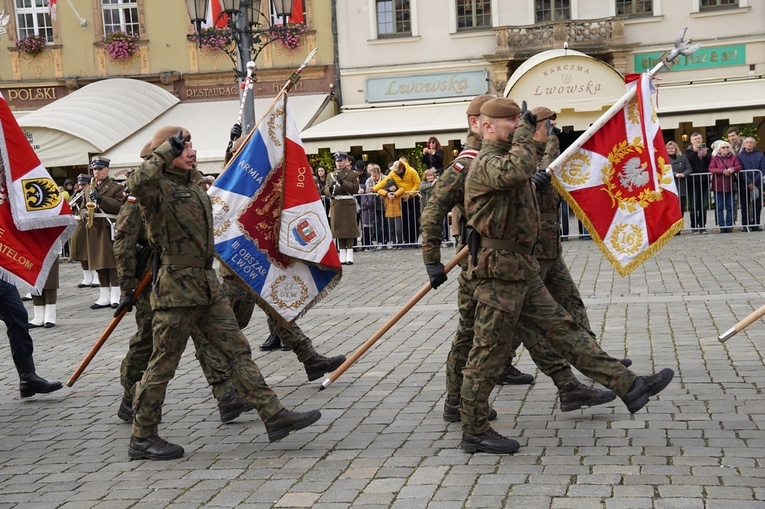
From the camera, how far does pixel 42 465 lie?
6277mm

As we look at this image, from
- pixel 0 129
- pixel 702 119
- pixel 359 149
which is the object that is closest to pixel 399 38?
pixel 359 149

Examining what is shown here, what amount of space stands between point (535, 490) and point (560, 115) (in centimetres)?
2066

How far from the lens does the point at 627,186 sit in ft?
26.5

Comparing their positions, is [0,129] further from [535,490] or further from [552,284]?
[535,490]

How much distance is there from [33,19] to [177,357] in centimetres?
2697

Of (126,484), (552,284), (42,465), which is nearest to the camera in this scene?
(126,484)

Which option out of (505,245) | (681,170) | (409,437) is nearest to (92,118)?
(681,170)

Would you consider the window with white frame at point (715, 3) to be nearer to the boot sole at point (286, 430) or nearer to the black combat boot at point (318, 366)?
the black combat boot at point (318, 366)

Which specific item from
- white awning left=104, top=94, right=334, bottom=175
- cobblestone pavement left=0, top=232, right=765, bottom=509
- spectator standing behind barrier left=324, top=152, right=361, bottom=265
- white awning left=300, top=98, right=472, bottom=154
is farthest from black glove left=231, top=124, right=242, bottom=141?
white awning left=104, top=94, right=334, bottom=175

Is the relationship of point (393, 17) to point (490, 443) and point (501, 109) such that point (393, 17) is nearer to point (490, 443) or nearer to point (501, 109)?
point (501, 109)

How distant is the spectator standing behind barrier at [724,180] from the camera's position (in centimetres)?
1844

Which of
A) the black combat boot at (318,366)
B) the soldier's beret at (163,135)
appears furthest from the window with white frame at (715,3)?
the soldier's beret at (163,135)

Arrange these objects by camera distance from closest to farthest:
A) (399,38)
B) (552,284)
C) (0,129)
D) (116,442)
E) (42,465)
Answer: (42,465), (116,442), (552,284), (0,129), (399,38)

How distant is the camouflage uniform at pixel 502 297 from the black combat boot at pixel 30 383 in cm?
365
